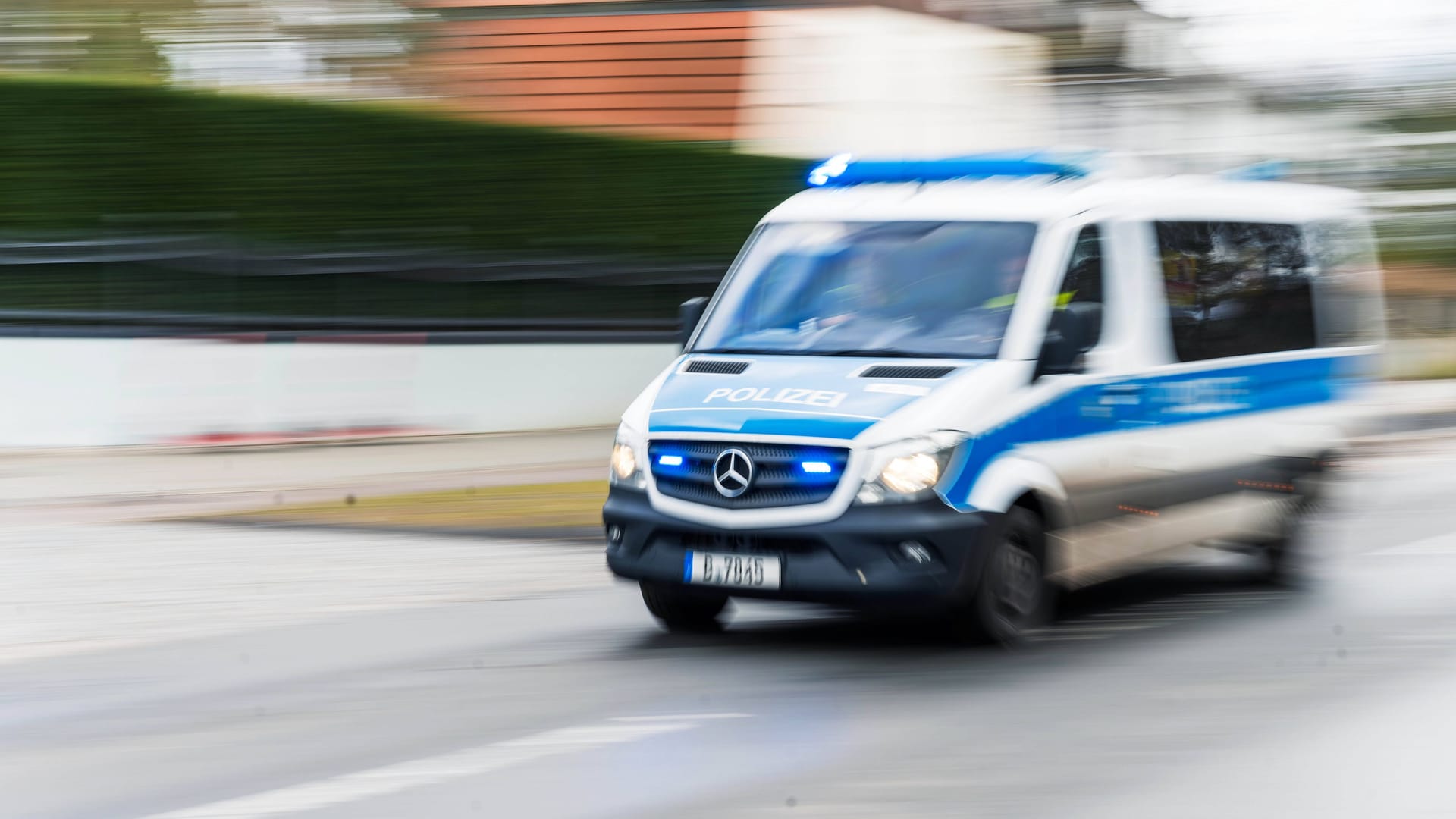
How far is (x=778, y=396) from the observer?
7.53 metres

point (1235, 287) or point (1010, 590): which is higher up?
point (1235, 287)

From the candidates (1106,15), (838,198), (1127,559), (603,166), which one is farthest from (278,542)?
(1106,15)

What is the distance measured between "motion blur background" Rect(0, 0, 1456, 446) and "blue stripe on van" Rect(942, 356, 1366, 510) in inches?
413

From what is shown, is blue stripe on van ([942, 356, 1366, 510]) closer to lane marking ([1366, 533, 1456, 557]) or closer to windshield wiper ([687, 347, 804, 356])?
windshield wiper ([687, 347, 804, 356])

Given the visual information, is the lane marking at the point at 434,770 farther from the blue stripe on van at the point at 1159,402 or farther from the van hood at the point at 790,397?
the blue stripe on van at the point at 1159,402

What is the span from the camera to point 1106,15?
2202 centimetres

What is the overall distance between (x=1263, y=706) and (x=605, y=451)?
11.0m

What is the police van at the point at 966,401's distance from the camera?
7.24 m

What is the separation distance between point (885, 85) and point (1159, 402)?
17.6 m

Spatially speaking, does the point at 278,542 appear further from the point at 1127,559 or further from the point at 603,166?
the point at 603,166

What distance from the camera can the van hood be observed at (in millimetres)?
7293

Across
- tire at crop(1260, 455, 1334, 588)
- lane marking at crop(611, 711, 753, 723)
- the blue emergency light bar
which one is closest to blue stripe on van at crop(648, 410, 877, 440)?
lane marking at crop(611, 711, 753, 723)

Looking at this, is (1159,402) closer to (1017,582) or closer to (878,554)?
(1017,582)

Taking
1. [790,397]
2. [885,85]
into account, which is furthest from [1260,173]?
[885,85]
